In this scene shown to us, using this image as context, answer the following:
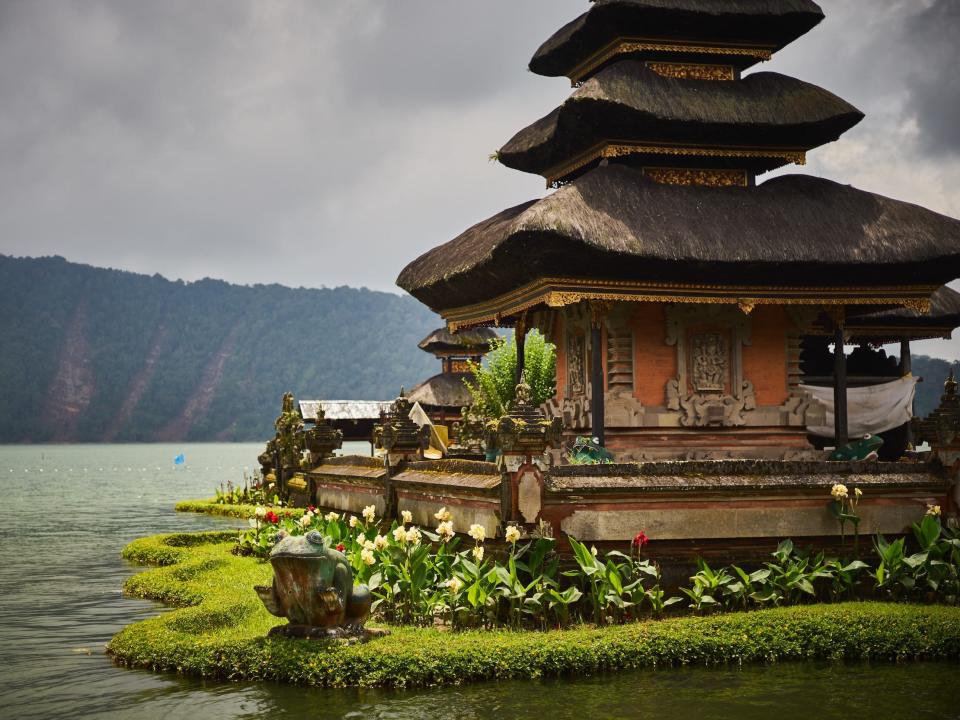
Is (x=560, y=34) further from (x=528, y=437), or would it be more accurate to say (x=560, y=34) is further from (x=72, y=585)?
(x=72, y=585)

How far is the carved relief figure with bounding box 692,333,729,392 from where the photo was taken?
18.4 m

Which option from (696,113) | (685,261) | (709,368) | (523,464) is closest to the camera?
(523,464)

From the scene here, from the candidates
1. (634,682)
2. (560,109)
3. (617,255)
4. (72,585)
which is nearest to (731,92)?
(560,109)

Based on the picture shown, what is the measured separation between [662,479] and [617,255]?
14.3 ft

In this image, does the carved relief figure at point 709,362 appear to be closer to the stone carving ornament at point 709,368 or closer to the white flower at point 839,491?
the stone carving ornament at point 709,368

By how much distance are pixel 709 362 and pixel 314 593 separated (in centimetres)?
991

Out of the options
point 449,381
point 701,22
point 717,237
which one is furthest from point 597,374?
point 449,381

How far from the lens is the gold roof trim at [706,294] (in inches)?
669

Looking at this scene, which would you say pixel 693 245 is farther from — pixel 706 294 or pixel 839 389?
pixel 839 389

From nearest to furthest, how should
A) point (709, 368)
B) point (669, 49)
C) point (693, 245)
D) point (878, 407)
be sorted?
point (693, 245), point (709, 368), point (669, 49), point (878, 407)

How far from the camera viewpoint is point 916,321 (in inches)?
1096

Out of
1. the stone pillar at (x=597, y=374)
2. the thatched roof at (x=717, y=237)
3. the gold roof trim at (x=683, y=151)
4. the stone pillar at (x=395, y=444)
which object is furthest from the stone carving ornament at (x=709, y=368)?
the stone pillar at (x=395, y=444)

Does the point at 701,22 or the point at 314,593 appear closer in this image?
the point at 314,593

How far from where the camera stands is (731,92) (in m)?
19.4
